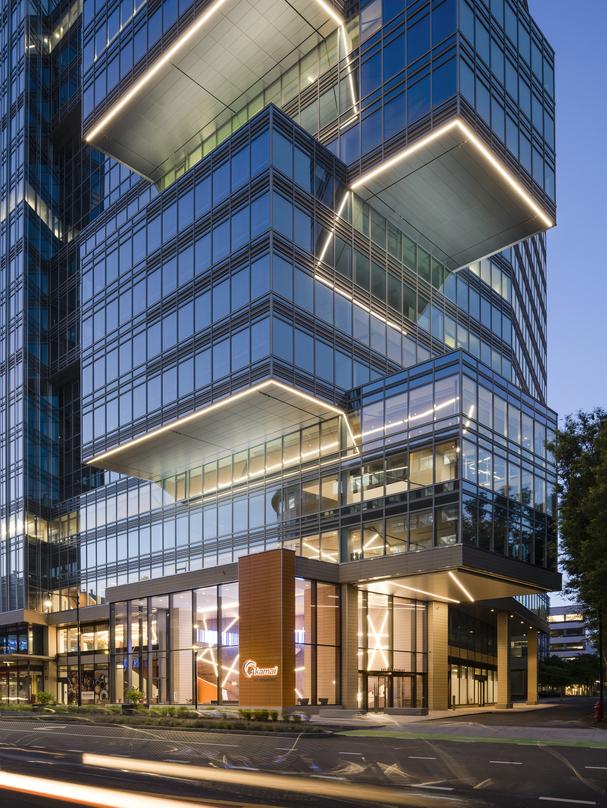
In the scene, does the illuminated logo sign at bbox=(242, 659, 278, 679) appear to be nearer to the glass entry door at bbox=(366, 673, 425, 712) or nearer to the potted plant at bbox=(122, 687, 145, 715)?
the potted plant at bbox=(122, 687, 145, 715)

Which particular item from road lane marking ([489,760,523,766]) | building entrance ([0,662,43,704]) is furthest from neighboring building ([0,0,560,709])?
Answer: building entrance ([0,662,43,704])

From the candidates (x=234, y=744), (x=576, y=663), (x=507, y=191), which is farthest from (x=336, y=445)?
(x=576, y=663)

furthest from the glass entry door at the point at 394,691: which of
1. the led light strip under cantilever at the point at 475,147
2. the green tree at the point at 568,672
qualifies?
the green tree at the point at 568,672

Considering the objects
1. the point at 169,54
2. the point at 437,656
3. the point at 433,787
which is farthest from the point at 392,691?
the point at 169,54

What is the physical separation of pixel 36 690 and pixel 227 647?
33.1 metres

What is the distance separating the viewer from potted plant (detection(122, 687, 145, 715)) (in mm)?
43781

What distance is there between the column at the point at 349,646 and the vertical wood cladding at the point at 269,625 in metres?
3.99

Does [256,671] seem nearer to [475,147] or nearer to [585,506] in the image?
[585,506]

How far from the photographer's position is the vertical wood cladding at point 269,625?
39594 mm

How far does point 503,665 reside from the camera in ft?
188

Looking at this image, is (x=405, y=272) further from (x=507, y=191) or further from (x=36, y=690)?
(x=36, y=690)

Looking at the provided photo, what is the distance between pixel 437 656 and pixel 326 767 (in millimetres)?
28062

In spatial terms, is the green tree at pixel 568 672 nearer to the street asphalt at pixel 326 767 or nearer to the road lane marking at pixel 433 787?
the street asphalt at pixel 326 767

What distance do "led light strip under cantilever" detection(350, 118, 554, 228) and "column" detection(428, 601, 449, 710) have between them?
23.4 metres
